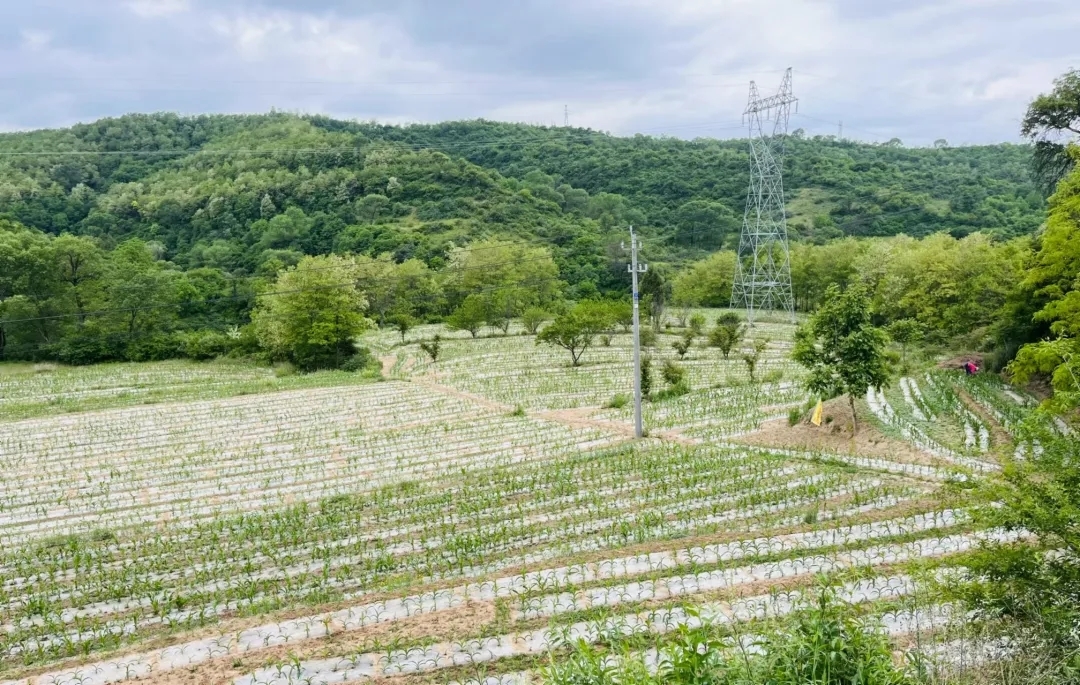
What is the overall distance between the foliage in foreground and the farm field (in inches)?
16.8

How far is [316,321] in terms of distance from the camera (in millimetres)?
38906

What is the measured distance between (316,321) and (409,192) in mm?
57858

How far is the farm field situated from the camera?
7508 mm

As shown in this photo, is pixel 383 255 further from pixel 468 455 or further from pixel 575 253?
pixel 468 455

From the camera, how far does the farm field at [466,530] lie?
7508 mm

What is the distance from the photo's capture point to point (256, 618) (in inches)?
333

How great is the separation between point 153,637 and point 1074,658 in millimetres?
9528

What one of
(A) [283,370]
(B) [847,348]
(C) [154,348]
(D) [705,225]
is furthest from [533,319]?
(D) [705,225]

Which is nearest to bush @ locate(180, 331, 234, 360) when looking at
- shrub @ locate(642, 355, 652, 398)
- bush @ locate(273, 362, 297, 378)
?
bush @ locate(273, 362, 297, 378)

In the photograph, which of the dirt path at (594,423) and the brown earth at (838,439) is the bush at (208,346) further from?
the brown earth at (838,439)

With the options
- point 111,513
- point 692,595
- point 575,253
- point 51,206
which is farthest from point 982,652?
point 51,206

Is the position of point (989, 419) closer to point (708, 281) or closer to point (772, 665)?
point (772, 665)

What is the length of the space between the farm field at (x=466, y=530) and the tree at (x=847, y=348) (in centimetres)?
166

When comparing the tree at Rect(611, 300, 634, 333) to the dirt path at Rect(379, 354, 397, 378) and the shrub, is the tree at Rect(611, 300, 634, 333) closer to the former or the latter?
the dirt path at Rect(379, 354, 397, 378)
